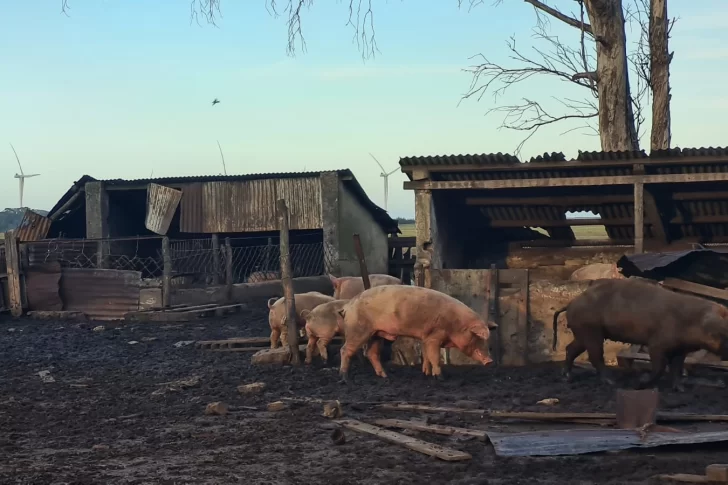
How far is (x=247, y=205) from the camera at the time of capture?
22.0 metres

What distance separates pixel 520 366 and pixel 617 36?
28.6 ft

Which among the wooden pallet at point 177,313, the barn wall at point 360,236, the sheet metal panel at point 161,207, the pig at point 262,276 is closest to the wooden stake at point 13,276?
the wooden pallet at point 177,313

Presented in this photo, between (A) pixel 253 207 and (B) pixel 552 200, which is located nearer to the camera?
(B) pixel 552 200

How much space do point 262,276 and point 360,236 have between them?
2481 mm

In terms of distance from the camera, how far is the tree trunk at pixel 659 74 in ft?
58.6

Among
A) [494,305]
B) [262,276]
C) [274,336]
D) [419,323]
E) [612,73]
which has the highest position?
[612,73]

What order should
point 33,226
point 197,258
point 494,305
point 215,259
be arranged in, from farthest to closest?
point 33,226, point 197,258, point 215,259, point 494,305

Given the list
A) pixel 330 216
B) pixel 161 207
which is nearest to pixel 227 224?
pixel 161 207

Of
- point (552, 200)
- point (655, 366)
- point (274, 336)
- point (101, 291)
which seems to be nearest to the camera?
point (655, 366)

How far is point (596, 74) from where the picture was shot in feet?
58.8

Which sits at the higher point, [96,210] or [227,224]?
[96,210]

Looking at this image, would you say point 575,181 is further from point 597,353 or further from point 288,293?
point 288,293

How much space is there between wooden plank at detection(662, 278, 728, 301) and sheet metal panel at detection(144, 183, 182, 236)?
1414cm

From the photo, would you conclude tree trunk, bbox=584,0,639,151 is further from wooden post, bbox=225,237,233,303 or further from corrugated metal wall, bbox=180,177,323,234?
wooden post, bbox=225,237,233,303
